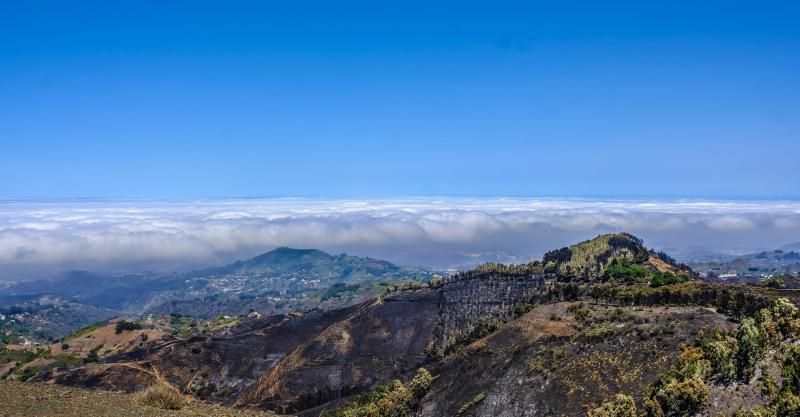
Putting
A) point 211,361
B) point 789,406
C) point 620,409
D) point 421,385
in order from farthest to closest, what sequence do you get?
point 211,361 → point 421,385 → point 620,409 → point 789,406

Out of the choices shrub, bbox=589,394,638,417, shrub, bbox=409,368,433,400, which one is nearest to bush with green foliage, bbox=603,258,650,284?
shrub, bbox=409,368,433,400

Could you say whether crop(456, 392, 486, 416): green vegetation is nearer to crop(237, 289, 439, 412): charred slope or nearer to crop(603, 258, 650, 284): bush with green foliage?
crop(237, 289, 439, 412): charred slope

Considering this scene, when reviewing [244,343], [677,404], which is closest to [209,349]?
[244,343]

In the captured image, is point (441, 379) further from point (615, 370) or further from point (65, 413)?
point (65, 413)

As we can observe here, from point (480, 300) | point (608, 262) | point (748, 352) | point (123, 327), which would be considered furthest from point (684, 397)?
point (123, 327)

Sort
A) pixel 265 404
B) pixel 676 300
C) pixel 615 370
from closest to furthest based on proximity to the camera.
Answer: pixel 615 370 → pixel 676 300 → pixel 265 404

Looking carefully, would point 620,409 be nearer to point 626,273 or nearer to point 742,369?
point 742,369
